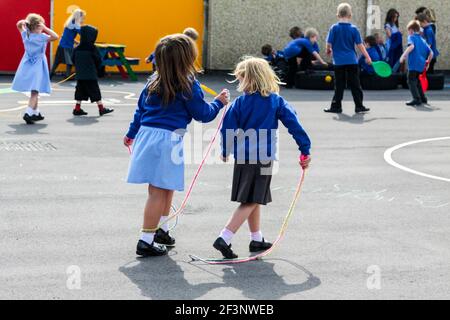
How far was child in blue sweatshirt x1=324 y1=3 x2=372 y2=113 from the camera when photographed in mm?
17391

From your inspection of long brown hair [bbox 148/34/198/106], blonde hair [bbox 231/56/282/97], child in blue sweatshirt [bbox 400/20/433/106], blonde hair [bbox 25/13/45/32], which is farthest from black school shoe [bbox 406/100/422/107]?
long brown hair [bbox 148/34/198/106]

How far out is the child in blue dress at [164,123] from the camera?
7.78 metres

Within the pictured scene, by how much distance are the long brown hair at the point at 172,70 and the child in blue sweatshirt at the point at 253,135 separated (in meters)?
0.40

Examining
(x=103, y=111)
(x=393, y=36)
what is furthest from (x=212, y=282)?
(x=393, y=36)

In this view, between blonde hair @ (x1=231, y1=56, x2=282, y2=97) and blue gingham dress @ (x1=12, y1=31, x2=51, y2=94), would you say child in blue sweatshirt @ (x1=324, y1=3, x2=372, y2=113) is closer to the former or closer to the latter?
blue gingham dress @ (x1=12, y1=31, x2=51, y2=94)

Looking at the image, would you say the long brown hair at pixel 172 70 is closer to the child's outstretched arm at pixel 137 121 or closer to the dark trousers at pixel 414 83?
the child's outstretched arm at pixel 137 121

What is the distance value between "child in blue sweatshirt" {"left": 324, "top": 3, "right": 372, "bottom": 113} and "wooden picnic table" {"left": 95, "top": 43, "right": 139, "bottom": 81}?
23.3 ft

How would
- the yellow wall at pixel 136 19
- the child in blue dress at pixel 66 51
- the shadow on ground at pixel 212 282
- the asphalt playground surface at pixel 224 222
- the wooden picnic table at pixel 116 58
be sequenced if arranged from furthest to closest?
the yellow wall at pixel 136 19 < the wooden picnic table at pixel 116 58 < the child in blue dress at pixel 66 51 < the asphalt playground surface at pixel 224 222 < the shadow on ground at pixel 212 282

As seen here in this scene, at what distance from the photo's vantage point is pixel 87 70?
16.7m

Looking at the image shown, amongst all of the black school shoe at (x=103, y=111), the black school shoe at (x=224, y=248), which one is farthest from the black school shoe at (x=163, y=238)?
the black school shoe at (x=103, y=111)

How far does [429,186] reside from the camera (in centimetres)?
1093

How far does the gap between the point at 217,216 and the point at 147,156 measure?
1.68 metres

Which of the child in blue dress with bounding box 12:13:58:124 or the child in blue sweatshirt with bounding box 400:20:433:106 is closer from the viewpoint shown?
the child in blue dress with bounding box 12:13:58:124

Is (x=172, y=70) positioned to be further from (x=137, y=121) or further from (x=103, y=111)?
(x=103, y=111)
